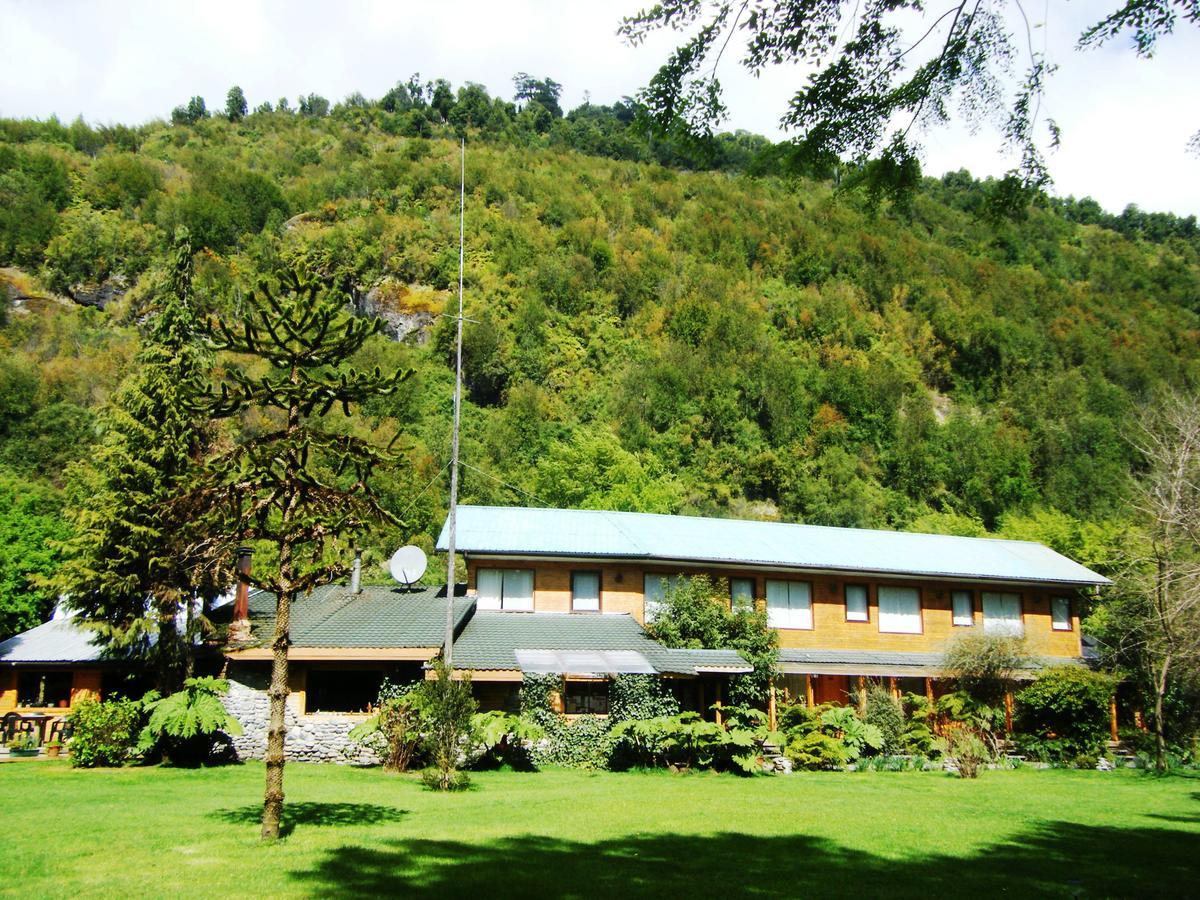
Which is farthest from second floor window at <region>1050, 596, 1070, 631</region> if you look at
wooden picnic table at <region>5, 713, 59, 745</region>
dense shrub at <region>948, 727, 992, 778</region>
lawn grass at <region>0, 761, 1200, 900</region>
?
wooden picnic table at <region>5, 713, 59, 745</region>

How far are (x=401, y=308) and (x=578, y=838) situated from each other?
76.3 m

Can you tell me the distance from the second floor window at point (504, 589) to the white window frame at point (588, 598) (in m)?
1.37

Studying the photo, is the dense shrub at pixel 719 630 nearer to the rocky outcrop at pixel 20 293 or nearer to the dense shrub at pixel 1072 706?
the dense shrub at pixel 1072 706

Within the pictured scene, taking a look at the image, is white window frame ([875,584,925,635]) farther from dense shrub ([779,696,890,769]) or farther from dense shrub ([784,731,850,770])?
dense shrub ([784,731,850,770])

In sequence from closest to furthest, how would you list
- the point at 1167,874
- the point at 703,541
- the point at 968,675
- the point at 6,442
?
the point at 1167,874
the point at 968,675
the point at 703,541
the point at 6,442

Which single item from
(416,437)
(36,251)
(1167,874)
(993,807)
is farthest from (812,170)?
(36,251)

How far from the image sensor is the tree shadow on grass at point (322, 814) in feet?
45.1

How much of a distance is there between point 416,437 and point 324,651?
44239 millimetres

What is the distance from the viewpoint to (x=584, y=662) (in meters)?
24.2

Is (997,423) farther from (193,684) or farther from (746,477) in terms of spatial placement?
(193,684)

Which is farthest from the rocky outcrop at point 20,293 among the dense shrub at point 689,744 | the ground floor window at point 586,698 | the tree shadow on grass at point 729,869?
the tree shadow on grass at point 729,869

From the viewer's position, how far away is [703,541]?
3167cm

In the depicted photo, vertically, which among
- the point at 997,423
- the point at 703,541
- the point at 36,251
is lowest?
the point at 703,541

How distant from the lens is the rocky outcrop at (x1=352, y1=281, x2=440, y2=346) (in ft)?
272
